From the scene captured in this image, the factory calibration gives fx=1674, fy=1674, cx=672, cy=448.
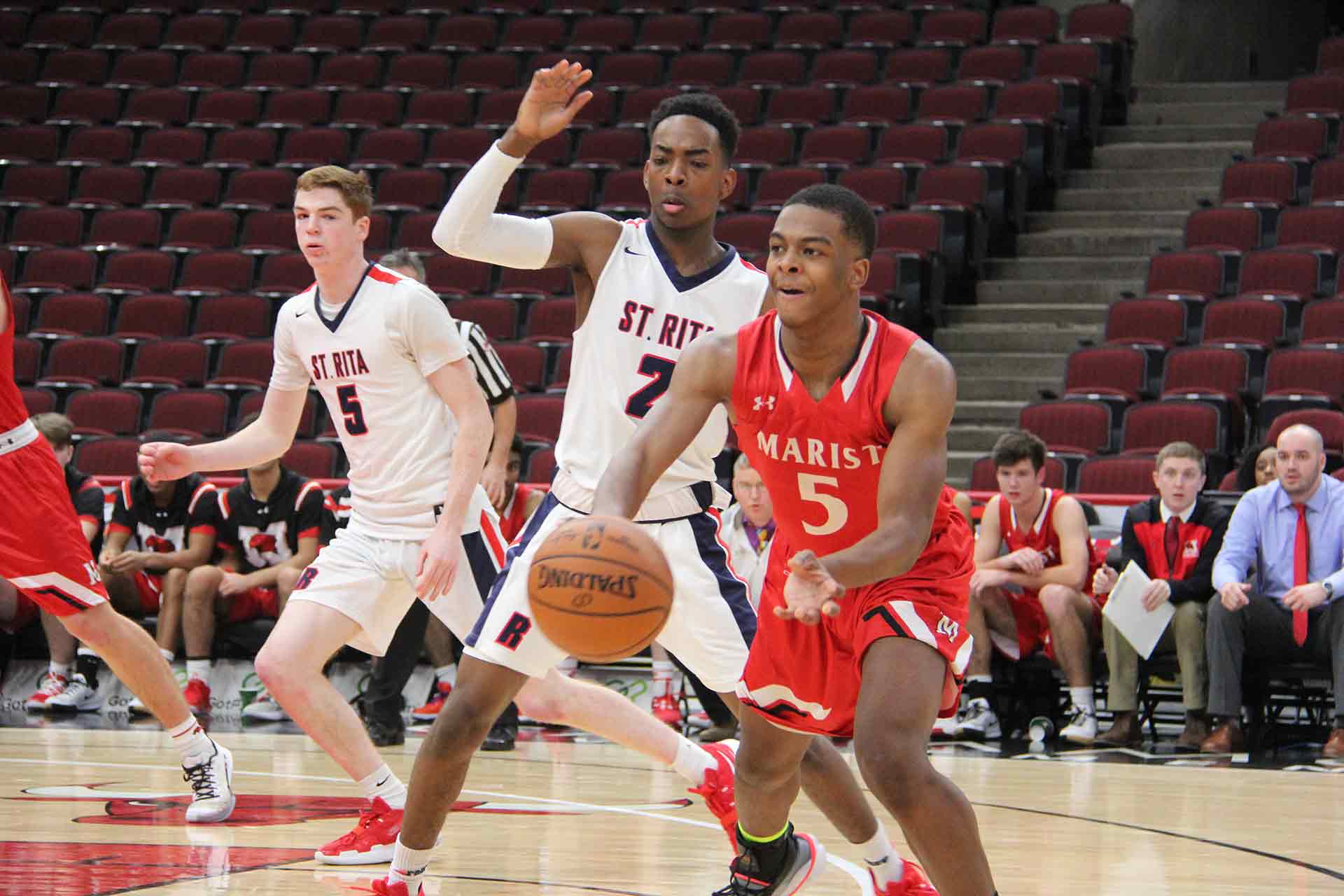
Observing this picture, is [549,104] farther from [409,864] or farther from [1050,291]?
[1050,291]

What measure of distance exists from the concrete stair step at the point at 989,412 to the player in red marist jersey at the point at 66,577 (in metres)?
7.45

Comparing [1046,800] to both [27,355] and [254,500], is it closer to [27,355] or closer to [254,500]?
[254,500]

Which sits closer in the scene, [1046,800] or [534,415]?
[1046,800]

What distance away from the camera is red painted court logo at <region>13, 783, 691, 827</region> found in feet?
16.9

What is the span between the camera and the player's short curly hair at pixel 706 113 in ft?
13.1

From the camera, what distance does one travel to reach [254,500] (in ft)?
28.6

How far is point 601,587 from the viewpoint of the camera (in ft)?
9.01

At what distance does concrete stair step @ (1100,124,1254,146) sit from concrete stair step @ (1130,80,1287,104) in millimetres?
578

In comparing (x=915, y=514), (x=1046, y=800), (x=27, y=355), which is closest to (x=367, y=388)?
(x=915, y=514)

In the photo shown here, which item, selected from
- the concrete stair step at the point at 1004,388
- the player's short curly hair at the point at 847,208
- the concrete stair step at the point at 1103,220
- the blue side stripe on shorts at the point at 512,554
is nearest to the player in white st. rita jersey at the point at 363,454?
the blue side stripe on shorts at the point at 512,554

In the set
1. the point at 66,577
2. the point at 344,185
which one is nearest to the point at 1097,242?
the point at 344,185

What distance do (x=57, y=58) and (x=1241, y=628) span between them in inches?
564

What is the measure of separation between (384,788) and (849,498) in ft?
6.11

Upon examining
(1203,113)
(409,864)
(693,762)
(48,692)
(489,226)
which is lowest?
(48,692)
